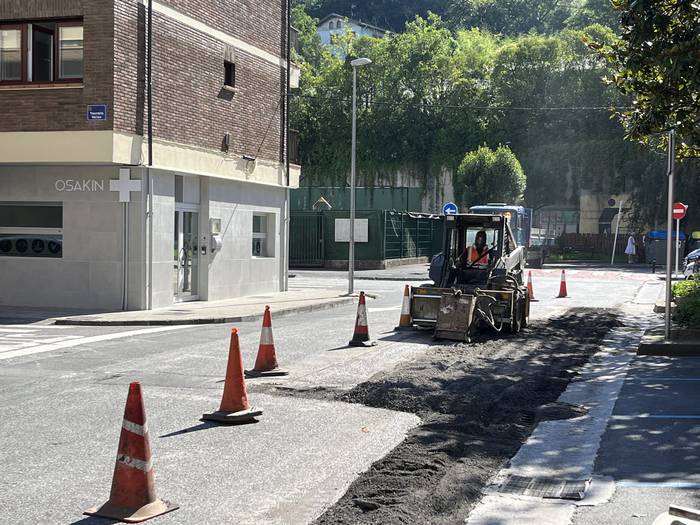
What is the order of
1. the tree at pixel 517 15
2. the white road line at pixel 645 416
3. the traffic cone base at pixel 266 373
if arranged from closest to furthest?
the white road line at pixel 645 416 < the traffic cone base at pixel 266 373 < the tree at pixel 517 15

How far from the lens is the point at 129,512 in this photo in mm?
5918

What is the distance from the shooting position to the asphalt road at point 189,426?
6430 mm

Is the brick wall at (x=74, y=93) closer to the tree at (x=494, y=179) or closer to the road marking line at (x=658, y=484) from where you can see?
the road marking line at (x=658, y=484)

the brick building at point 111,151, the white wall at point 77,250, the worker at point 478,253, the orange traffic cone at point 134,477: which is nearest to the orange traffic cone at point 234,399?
the orange traffic cone at point 134,477

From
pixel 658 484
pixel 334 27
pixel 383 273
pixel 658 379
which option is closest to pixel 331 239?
pixel 383 273

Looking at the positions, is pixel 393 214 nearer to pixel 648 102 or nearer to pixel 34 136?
pixel 34 136

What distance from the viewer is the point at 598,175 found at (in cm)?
5962

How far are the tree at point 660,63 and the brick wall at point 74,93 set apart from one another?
1007 cm

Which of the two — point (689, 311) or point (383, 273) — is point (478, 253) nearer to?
point (689, 311)

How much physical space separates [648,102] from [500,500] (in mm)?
10811

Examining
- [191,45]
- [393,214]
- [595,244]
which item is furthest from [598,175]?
[191,45]

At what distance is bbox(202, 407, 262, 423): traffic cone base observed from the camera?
8805 mm

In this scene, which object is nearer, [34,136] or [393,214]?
[34,136]

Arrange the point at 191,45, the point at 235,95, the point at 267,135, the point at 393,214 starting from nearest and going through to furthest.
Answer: the point at 191,45 → the point at 235,95 → the point at 267,135 → the point at 393,214
